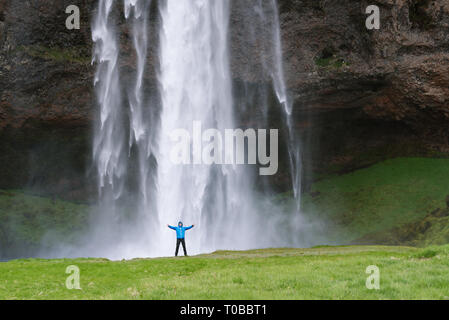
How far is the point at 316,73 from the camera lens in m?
41.9

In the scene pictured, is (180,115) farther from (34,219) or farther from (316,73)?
(34,219)

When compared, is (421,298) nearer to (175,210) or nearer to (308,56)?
(175,210)

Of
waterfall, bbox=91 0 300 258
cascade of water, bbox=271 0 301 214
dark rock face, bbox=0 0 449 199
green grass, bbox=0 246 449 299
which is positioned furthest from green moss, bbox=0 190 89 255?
green grass, bbox=0 246 449 299

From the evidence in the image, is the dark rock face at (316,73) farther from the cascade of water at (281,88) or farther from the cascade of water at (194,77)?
the cascade of water at (194,77)

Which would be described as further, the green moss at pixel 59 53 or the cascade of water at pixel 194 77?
the green moss at pixel 59 53

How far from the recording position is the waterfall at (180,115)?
40.5 metres

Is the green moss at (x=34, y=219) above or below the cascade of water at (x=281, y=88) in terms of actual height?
below

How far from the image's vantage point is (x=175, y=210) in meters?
38.3

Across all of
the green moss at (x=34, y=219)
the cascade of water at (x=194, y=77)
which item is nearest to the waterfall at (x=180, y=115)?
the cascade of water at (x=194, y=77)

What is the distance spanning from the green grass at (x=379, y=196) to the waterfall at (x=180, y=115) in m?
4.58

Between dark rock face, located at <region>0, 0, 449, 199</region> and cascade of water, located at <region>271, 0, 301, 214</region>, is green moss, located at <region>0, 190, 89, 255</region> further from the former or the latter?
cascade of water, located at <region>271, 0, 301, 214</region>

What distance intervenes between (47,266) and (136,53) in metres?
25.7

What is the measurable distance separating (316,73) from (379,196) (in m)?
12.4
